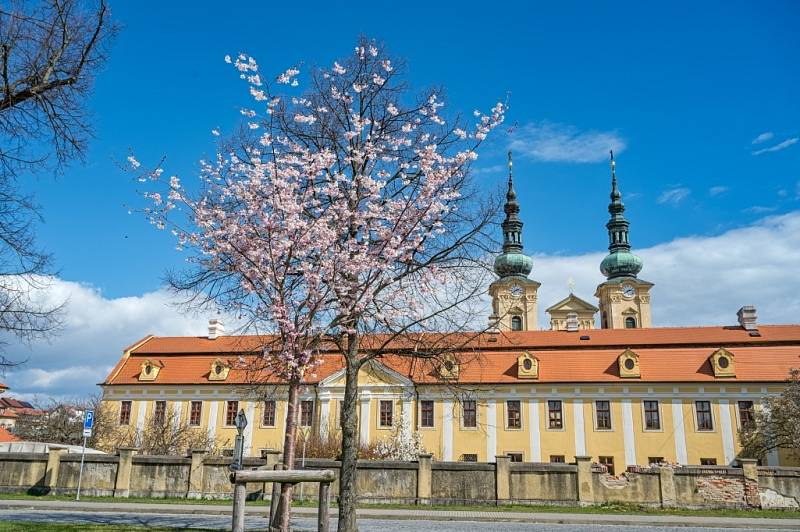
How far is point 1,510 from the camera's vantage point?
17.6 m

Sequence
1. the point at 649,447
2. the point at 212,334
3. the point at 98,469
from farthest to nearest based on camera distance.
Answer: the point at 212,334
the point at 649,447
the point at 98,469

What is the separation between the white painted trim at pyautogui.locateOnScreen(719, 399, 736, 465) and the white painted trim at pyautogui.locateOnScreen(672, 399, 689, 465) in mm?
1970

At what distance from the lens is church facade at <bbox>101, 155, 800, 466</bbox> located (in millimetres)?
35656

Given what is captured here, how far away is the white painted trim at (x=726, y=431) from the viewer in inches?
1369

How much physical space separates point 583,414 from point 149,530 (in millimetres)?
28639

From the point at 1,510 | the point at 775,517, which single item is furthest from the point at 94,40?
the point at 775,517

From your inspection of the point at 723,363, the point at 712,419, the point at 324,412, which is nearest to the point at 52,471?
the point at 324,412

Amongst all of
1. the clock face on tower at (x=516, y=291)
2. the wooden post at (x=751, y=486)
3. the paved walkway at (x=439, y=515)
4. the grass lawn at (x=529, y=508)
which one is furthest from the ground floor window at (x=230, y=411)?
the clock face on tower at (x=516, y=291)

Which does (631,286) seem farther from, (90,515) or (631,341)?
(90,515)

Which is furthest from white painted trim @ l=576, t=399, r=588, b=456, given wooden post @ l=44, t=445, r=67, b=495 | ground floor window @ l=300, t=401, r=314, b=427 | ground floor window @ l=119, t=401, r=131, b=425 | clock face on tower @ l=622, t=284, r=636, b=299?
clock face on tower @ l=622, t=284, r=636, b=299

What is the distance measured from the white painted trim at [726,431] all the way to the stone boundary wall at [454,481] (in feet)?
44.2

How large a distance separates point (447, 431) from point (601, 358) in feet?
33.7

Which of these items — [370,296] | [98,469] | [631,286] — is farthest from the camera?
[631,286]

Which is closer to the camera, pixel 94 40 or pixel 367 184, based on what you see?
pixel 94 40
